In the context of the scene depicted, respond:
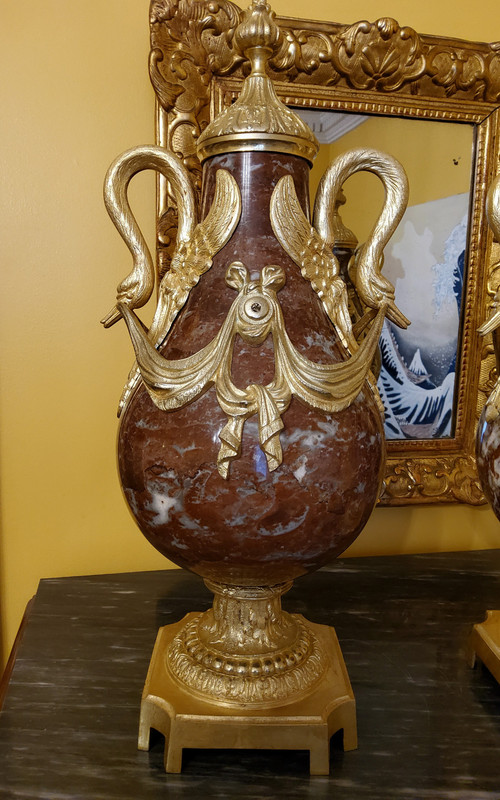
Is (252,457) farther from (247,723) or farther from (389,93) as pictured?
(389,93)

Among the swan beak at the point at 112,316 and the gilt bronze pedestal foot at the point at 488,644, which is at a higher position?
the swan beak at the point at 112,316

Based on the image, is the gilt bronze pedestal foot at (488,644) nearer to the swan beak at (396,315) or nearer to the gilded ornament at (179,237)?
the swan beak at (396,315)

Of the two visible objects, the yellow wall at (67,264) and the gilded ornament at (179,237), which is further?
the yellow wall at (67,264)

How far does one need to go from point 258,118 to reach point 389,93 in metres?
0.53

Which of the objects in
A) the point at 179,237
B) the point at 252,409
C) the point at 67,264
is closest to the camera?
the point at 252,409

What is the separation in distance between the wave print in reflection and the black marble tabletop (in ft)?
0.85

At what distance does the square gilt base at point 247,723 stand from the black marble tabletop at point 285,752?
0.02 meters

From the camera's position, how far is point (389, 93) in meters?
1.10

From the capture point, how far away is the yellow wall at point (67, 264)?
40.7 inches

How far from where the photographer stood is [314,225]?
2.45 feet

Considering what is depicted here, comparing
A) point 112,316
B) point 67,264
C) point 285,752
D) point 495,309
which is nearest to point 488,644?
point 285,752

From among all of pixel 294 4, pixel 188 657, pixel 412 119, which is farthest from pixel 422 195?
pixel 188 657

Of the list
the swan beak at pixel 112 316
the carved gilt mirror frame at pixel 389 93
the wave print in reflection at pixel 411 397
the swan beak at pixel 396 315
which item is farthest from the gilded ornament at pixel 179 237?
the wave print in reflection at pixel 411 397

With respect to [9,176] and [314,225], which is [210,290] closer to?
[314,225]
